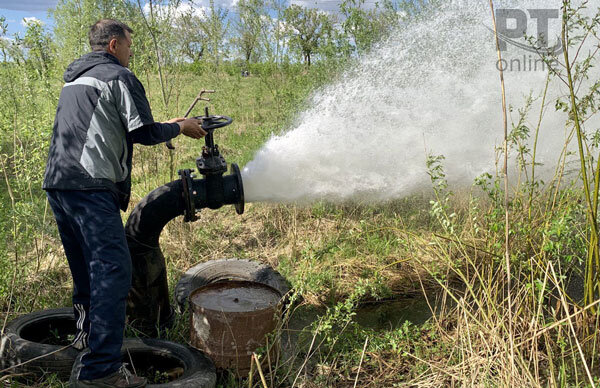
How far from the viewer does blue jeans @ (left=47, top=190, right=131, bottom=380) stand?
2752 millimetres

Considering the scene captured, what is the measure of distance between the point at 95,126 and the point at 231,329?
147 cm

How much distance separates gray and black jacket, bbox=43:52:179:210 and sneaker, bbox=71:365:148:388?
1025 millimetres

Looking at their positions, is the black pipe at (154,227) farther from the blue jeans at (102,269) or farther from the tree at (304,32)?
the tree at (304,32)

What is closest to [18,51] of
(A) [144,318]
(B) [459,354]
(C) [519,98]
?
(A) [144,318]

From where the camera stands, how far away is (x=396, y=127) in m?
5.76

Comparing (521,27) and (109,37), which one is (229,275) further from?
(521,27)

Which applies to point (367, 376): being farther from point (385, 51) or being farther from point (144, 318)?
point (385, 51)

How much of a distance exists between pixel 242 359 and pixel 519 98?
429 centimetres

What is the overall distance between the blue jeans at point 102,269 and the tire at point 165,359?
29 cm

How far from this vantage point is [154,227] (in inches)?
138

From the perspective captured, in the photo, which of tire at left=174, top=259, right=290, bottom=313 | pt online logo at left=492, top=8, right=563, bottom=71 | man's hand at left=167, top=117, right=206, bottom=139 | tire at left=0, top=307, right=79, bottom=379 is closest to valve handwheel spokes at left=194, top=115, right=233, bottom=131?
man's hand at left=167, top=117, right=206, bottom=139

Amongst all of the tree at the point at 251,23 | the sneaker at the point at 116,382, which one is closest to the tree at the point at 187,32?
the tree at the point at 251,23

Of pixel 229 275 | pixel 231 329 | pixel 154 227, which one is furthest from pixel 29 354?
pixel 229 275

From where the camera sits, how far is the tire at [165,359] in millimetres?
3088
